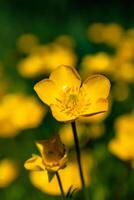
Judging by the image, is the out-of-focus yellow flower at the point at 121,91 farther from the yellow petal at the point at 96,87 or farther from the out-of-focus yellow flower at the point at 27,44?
the yellow petal at the point at 96,87

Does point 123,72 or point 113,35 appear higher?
point 123,72

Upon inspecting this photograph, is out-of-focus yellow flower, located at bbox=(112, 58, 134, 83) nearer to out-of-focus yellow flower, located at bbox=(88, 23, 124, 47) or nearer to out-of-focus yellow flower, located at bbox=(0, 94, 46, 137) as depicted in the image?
out-of-focus yellow flower, located at bbox=(0, 94, 46, 137)

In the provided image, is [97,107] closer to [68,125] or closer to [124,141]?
[124,141]

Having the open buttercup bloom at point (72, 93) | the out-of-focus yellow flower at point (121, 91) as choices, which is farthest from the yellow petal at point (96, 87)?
the out-of-focus yellow flower at point (121, 91)

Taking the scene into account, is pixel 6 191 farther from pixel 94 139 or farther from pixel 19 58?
pixel 19 58

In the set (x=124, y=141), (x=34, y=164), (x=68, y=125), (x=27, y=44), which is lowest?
(x=27, y=44)

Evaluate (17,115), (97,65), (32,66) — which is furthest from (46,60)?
(17,115)

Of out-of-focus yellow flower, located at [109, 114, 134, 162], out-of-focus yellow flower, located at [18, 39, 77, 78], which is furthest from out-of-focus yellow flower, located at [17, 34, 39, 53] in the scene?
out-of-focus yellow flower, located at [109, 114, 134, 162]
